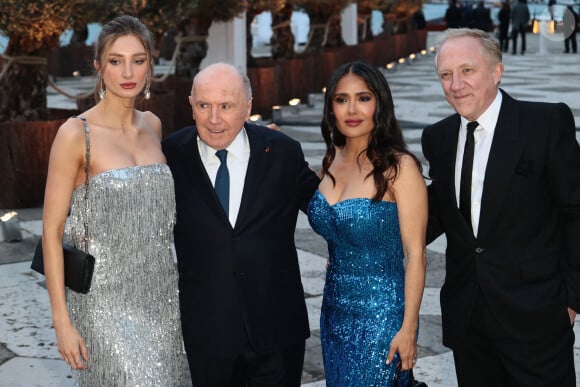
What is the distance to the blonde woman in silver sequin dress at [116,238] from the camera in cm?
340

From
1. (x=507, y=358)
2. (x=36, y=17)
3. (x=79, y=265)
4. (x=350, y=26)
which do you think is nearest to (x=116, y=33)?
(x=79, y=265)

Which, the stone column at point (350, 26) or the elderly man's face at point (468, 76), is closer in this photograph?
the elderly man's face at point (468, 76)

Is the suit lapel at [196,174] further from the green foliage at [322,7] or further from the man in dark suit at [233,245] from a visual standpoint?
the green foliage at [322,7]

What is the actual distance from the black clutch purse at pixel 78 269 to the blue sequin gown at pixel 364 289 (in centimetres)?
87

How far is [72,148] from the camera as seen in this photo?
11.1ft

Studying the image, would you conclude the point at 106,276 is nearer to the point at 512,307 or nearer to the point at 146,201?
the point at 146,201

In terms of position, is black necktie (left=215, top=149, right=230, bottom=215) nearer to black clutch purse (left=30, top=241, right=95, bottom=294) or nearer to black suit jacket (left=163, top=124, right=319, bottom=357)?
black suit jacket (left=163, top=124, right=319, bottom=357)

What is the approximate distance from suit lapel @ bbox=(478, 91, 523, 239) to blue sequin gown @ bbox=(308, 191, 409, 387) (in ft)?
1.11

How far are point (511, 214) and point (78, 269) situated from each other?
5.09 ft

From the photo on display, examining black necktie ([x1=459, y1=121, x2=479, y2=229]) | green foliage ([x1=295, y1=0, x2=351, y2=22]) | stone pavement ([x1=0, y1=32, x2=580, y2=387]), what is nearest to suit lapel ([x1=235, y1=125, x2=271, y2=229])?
black necktie ([x1=459, y1=121, x2=479, y2=229])

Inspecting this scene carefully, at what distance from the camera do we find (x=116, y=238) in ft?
11.5

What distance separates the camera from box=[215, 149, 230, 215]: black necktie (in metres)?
3.47

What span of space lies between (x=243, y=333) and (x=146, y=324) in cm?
36

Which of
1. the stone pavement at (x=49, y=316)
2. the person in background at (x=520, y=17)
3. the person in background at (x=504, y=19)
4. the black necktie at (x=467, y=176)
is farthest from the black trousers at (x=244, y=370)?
the person in background at (x=504, y=19)
